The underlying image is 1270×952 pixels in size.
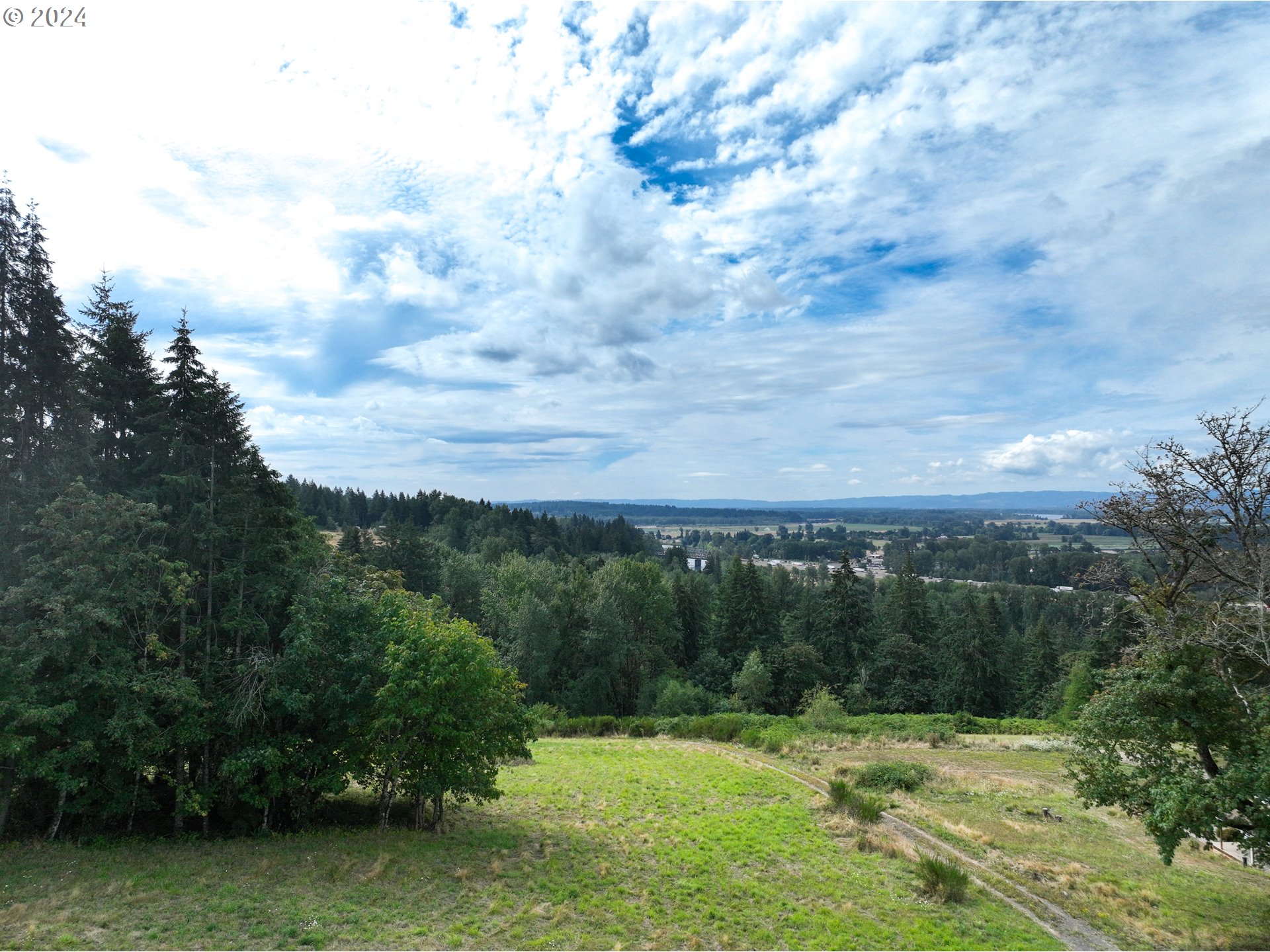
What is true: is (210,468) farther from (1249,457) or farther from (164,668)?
(1249,457)

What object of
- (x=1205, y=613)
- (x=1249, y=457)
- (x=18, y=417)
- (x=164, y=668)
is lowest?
(x=164, y=668)

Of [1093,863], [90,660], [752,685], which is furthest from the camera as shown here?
[752,685]

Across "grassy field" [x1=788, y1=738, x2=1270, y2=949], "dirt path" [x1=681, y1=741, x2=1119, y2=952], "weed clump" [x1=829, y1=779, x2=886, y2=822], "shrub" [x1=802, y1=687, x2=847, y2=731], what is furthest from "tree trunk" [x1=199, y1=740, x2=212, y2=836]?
"shrub" [x1=802, y1=687, x2=847, y2=731]

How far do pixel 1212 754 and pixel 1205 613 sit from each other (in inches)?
121

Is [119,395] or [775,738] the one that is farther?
[775,738]

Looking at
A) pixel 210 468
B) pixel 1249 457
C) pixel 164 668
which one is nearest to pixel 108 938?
pixel 164 668

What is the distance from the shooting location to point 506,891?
1392 centimetres

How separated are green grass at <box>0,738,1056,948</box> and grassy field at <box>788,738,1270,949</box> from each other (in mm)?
2250

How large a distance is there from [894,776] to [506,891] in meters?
16.4

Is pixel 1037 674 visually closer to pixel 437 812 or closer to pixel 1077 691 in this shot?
pixel 1077 691

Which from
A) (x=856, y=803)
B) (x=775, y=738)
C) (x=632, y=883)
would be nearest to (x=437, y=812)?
(x=632, y=883)

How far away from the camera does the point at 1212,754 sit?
13000 mm

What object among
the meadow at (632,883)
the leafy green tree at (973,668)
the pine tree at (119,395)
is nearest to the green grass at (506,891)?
the meadow at (632,883)

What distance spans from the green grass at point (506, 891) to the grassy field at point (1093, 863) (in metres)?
2.25
